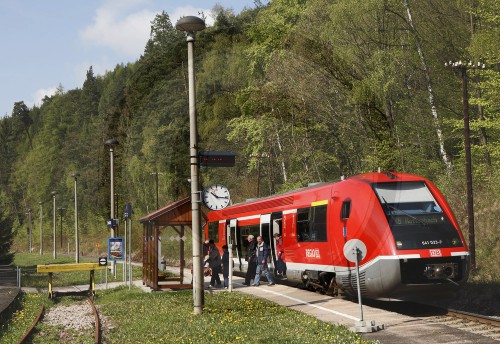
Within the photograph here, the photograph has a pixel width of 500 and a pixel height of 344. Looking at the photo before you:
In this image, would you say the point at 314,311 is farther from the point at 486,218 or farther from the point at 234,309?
the point at 486,218

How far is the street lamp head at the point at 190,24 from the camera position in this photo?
1602 cm

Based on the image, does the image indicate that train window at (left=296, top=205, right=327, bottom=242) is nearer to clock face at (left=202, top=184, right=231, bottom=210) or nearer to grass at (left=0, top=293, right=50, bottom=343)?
clock face at (left=202, top=184, right=231, bottom=210)

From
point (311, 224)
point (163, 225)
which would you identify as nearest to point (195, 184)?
point (311, 224)

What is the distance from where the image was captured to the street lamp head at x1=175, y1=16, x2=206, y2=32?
631 inches

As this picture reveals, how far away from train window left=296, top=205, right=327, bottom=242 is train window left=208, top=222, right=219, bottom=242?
12923 millimetres

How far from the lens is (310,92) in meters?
37.6

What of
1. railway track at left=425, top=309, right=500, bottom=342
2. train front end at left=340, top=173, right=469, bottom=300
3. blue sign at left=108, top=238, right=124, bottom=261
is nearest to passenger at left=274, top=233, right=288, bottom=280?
train front end at left=340, top=173, right=469, bottom=300

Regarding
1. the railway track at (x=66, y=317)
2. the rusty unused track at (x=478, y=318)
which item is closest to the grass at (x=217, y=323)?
the railway track at (x=66, y=317)

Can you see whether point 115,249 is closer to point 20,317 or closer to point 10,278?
point 20,317

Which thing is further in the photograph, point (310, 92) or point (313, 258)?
point (310, 92)

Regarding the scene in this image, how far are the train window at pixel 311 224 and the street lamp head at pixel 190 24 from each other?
19.1 feet

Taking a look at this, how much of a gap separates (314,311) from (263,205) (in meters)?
9.23

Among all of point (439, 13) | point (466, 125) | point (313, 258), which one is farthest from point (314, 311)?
point (439, 13)

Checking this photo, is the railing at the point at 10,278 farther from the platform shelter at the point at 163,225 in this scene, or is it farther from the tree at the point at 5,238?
the platform shelter at the point at 163,225
